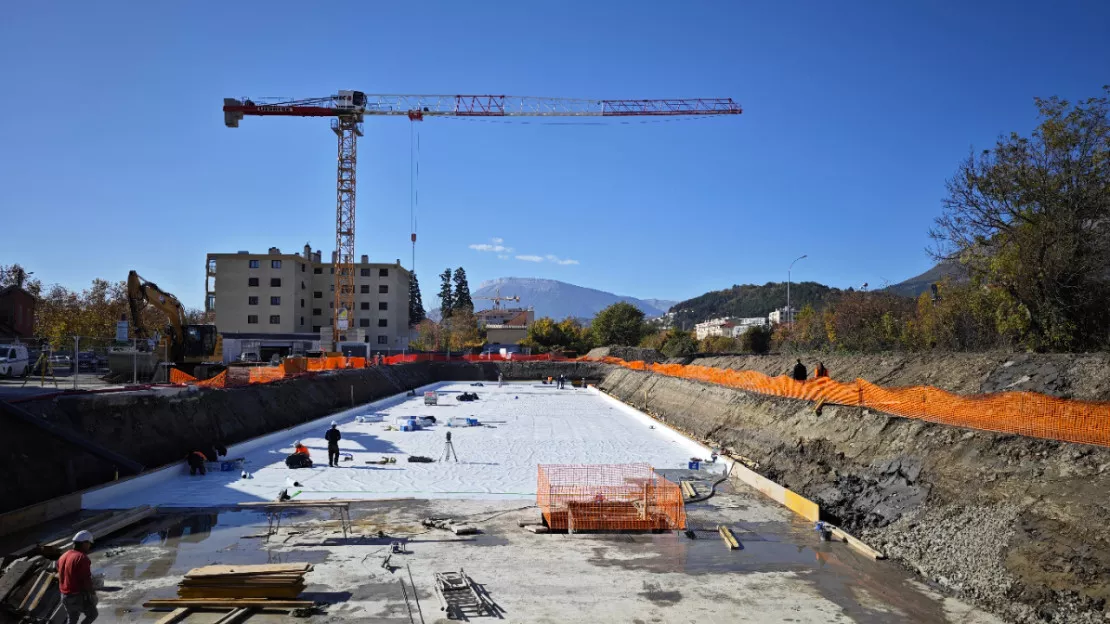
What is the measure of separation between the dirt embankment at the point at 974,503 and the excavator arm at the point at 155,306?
25243 millimetres

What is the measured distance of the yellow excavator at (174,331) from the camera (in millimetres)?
29047

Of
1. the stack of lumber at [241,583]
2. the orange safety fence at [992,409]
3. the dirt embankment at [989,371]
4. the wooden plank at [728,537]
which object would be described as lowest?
the wooden plank at [728,537]

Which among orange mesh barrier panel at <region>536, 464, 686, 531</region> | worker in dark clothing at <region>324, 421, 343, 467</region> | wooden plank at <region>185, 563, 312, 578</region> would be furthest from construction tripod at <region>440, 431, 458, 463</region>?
wooden plank at <region>185, 563, 312, 578</region>

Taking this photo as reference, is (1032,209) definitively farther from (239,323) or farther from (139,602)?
(239,323)

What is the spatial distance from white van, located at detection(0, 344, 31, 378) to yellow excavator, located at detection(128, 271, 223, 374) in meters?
4.63

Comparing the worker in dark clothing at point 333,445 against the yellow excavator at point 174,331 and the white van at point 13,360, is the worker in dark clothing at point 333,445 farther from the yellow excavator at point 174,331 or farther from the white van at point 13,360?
the white van at point 13,360

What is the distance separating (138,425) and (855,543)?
18025mm

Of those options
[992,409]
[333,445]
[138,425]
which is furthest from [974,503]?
[138,425]

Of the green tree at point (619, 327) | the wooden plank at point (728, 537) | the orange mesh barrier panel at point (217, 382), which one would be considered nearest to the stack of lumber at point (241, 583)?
the wooden plank at point (728, 537)

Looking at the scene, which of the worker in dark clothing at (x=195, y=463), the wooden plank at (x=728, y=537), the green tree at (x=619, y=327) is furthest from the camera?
the green tree at (x=619, y=327)

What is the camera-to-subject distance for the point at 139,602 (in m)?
8.89

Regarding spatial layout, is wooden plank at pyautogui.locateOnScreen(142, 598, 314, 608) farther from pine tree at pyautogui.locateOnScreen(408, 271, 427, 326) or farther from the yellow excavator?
pine tree at pyautogui.locateOnScreen(408, 271, 427, 326)

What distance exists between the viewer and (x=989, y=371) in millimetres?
19109

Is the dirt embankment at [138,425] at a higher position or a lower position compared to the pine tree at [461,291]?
lower
